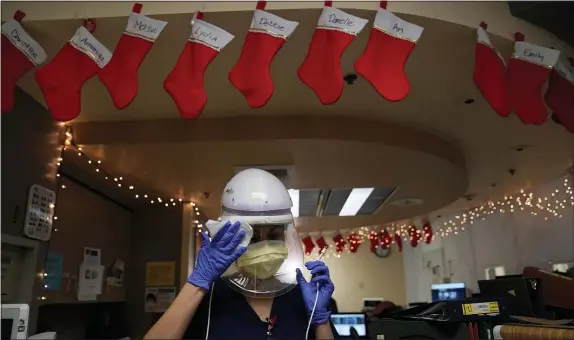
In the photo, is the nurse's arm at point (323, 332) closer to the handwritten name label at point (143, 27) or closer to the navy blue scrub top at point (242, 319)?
the navy blue scrub top at point (242, 319)

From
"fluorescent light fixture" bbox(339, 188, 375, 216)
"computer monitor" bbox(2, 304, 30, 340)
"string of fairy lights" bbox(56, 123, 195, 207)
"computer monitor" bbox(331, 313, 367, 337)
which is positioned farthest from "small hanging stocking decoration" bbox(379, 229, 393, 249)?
"computer monitor" bbox(2, 304, 30, 340)

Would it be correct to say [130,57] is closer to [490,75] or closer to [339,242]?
[490,75]

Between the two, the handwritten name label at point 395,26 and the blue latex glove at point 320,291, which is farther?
the handwritten name label at point 395,26

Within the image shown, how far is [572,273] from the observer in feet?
6.06

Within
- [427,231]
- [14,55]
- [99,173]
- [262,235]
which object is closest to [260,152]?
[99,173]

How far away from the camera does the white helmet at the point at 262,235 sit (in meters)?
1.28

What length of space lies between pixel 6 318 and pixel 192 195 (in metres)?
3.29

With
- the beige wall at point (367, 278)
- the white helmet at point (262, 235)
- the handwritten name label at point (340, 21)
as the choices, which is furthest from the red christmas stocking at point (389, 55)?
the beige wall at point (367, 278)

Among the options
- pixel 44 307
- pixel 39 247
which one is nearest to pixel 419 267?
pixel 44 307

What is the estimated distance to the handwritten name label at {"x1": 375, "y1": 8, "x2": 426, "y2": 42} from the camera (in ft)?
5.85

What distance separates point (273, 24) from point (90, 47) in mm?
694

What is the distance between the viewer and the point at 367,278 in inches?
332

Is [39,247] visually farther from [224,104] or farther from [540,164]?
[540,164]

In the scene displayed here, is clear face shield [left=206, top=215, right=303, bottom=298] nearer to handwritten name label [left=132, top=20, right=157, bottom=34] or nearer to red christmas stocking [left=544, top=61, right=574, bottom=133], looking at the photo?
handwritten name label [left=132, top=20, right=157, bottom=34]
